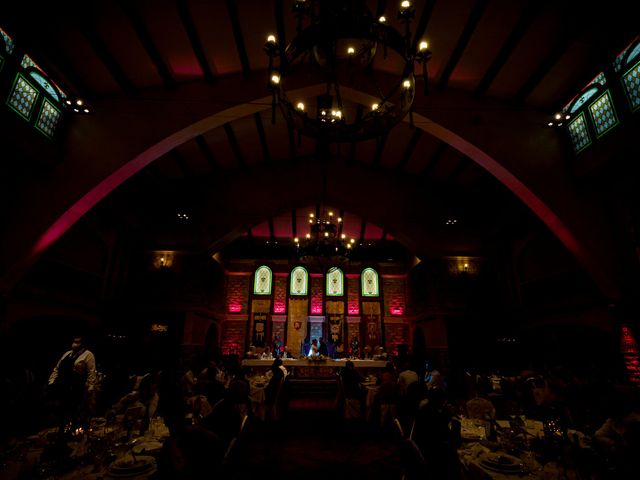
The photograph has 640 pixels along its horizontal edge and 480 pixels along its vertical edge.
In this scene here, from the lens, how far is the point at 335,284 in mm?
15578

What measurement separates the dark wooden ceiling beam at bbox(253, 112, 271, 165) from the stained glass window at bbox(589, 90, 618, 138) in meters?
7.62

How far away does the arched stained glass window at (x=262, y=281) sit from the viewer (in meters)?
15.3

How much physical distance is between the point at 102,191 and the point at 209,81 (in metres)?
3.35

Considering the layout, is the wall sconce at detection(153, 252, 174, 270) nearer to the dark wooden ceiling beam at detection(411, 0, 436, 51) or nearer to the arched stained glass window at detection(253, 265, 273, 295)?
the arched stained glass window at detection(253, 265, 273, 295)

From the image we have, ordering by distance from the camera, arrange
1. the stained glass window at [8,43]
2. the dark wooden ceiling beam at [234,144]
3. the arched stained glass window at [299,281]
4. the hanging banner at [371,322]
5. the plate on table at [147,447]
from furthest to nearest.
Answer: the arched stained glass window at [299,281]
the hanging banner at [371,322]
the dark wooden ceiling beam at [234,144]
the stained glass window at [8,43]
the plate on table at [147,447]

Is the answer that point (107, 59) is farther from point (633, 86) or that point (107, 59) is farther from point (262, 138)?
point (633, 86)

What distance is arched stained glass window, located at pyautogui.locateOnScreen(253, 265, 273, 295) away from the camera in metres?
15.3

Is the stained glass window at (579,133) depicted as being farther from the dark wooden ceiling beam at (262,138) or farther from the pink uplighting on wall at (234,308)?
the pink uplighting on wall at (234,308)

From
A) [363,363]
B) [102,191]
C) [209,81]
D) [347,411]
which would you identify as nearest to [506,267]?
[363,363]

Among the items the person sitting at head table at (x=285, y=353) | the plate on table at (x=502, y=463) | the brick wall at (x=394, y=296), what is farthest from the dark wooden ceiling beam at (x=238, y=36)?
the brick wall at (x=394, y=296)

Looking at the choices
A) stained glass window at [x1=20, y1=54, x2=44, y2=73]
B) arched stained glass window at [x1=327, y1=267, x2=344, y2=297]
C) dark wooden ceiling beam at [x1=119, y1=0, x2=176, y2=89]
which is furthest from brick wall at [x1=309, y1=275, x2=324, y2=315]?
stained glass window at [x1=20, y1=54, x2=44, y2=73]

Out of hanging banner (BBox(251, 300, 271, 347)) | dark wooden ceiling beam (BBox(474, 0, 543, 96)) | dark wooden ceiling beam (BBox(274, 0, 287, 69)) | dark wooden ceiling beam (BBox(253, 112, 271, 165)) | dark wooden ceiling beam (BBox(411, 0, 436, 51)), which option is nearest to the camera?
dark wooden ceiling beam (BBox(474, 0, 543, 96))

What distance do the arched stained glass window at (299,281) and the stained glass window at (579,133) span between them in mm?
10935

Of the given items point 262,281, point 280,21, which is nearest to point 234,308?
point 262,281
